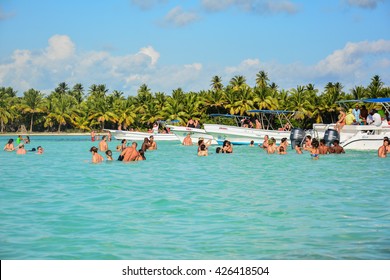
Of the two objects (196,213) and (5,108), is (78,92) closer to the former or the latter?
(5,108)

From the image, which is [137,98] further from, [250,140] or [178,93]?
[250,140]

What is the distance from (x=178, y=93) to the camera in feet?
230

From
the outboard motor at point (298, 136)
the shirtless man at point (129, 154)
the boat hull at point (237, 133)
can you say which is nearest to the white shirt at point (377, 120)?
the outboard motor at point (298, 136)

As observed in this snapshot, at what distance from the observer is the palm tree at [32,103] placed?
80.9 m

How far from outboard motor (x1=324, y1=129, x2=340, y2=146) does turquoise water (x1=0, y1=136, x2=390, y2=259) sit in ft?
19.5

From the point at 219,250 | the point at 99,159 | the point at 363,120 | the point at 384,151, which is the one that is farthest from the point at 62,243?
the point at 363,120

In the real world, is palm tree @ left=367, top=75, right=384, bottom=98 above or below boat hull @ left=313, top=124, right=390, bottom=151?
above

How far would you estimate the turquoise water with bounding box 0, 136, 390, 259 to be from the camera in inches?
338

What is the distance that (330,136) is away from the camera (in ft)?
90.0

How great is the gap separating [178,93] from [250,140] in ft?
113

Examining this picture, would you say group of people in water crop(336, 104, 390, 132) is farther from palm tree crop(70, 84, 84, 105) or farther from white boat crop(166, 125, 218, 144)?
palm tree crop(70, 84, 84, 105)

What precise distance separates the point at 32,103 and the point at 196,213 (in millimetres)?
73005

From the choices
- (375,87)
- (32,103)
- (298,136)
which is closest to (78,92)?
(32,103)

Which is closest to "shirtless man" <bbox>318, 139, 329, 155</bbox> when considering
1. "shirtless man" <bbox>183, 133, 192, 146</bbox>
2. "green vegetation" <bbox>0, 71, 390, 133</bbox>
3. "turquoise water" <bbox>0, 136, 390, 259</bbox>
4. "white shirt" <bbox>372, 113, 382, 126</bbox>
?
"white shirt" <bbox>372, 113, 382, 126</bbox>
